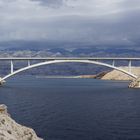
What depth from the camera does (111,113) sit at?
62.6 meters

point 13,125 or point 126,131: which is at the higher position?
point 13,125

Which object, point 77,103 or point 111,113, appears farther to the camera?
point 77,103

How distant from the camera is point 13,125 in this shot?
3145 centimetres

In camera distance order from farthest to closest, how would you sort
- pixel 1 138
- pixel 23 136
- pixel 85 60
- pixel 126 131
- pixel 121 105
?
pixel 85 60
pixel 121 105
pixel 126 131
pixel 23 136
pixel 1 138

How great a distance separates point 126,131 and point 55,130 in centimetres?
808

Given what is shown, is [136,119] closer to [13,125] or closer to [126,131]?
[126,131]

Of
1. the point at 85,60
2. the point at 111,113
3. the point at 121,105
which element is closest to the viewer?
the point at 111,113

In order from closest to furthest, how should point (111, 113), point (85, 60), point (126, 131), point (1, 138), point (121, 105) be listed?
1. point (1, 138)
2. point (126, 131)
3. point (111, 113)
4. point (121, 105)
5. point (85, 60)

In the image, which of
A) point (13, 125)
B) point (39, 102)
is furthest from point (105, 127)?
point (39, 102)

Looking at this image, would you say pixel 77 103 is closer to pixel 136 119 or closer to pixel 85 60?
pixel 136 119

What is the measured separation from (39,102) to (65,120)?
23.2 metres

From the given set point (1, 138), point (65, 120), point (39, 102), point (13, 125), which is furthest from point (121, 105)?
point (1, 138)

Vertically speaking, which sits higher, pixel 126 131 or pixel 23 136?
pixel 23 136

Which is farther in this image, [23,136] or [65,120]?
[65,120]
